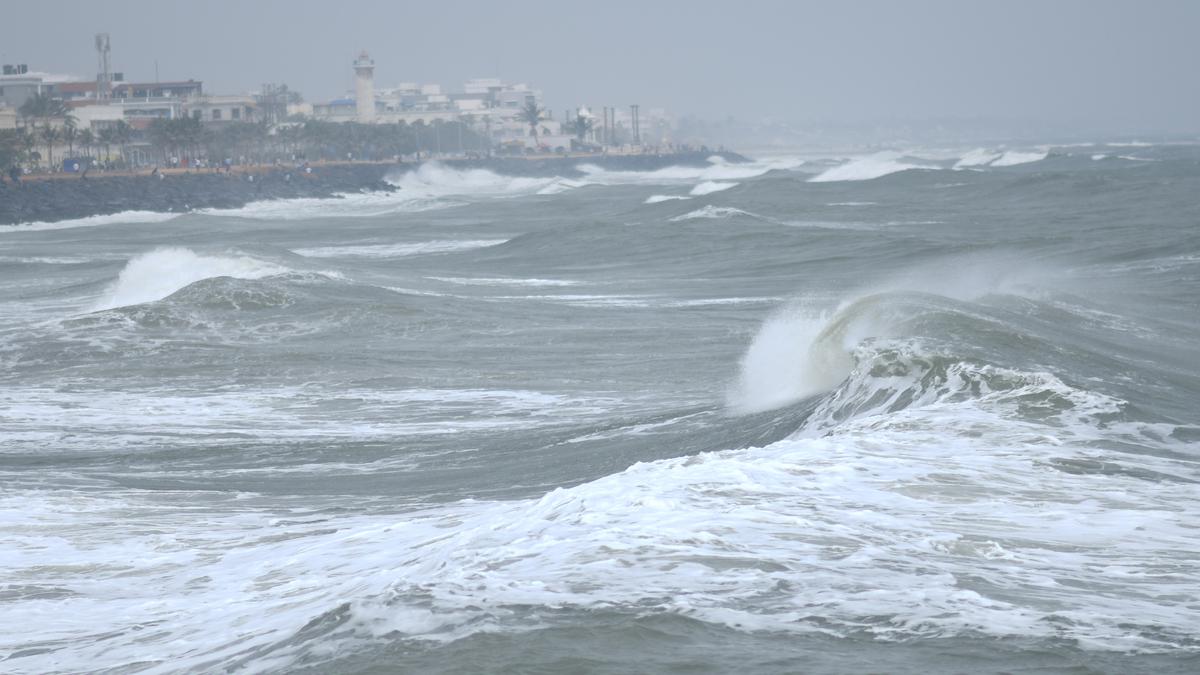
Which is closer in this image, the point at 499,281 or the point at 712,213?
the point at 499,281

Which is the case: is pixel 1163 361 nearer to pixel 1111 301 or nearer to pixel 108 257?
pixel 1111 301

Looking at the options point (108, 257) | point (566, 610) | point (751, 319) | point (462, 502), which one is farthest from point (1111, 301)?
point (108, 257)

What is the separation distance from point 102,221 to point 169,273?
104 feet

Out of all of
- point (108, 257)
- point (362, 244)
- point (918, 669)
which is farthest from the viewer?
point (362, 244)

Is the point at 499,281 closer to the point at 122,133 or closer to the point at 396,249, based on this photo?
the point at 396,249

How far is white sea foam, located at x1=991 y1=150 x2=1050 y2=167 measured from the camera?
94.7 metres

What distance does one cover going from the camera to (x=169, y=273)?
25.3m

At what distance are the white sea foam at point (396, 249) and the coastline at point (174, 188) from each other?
19.9 metres

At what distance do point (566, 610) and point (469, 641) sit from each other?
0.45m

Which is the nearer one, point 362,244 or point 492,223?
point 362,244

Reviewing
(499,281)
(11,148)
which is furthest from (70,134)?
(499,281)

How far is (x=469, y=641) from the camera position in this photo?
5.24 meters

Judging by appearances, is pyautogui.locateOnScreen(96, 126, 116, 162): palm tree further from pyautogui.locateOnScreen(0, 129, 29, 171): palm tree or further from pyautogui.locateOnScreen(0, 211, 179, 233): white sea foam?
pyautogui.locateOnScreen(0, 211, 179, 233): white sea foam

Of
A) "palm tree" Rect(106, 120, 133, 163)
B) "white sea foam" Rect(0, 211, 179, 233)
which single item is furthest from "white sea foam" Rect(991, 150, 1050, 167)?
"white sea foam" Rect(0, 211, 179, 233)
